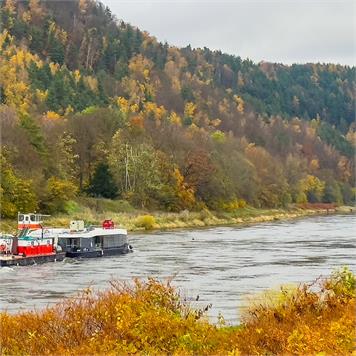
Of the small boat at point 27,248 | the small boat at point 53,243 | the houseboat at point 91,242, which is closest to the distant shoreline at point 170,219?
the houseboat at point 91,242

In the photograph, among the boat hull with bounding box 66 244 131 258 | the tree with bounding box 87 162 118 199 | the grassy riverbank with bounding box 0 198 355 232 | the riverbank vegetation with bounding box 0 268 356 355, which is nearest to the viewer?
the riverbank vegetation with bounding box 0 268 356 355

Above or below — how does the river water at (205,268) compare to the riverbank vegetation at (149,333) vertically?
below

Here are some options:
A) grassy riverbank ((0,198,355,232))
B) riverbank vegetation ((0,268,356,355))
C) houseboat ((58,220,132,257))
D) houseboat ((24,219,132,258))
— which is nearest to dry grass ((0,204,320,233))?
grassy riverbank ((0,198,355,232))

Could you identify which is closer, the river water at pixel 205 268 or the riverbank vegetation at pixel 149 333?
the riverbank vegetation at pixel 149 333

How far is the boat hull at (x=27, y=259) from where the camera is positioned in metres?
55.1

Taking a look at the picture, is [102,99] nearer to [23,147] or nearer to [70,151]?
[70,151]

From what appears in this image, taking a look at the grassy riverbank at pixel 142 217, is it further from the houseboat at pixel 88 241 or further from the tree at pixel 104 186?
the houseboat at pixel 88 241

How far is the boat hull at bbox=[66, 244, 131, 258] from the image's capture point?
6472 cm

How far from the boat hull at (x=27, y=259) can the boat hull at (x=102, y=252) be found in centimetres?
303

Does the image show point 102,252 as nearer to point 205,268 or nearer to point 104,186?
point 205,268

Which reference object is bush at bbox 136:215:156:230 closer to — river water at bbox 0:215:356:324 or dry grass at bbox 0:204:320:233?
dry grass at bbox 0:204:320:233

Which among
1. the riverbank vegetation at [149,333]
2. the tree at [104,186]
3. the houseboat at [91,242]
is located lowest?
the houseboat at [91,242]

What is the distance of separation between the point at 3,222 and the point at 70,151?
30933 millimetres

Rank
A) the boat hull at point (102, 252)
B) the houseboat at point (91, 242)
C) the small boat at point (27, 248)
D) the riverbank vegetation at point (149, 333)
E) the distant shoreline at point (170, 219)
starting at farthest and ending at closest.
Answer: the distant shoreline at point (170, 219)
the houseboat at point (91, 242)
the boat hull at point (102, 252)
the small boat at point (27, 248)
the riverbank vegetation at point (149, 333)
